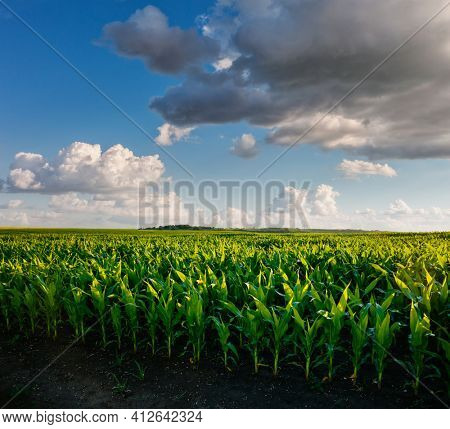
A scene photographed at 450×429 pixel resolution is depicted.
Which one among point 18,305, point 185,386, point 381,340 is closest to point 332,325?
point 381,340

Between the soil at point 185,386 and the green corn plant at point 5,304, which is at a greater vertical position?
the green corn plant at point 5,304

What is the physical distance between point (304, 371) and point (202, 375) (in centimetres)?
118

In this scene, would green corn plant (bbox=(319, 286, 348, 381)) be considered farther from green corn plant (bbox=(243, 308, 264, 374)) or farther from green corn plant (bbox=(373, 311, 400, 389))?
green corn plant (bbox=(243, 308, 264, 374))

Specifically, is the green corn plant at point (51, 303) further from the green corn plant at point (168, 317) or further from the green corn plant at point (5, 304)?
the green corn plant at point (168, 317)

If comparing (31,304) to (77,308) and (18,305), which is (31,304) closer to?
(18,305)

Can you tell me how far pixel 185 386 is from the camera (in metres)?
4.09

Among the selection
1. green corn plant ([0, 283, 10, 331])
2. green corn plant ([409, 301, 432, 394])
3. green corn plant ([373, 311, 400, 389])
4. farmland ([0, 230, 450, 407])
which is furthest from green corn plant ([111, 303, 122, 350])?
green corn plant ([409, 301, 432, 394])

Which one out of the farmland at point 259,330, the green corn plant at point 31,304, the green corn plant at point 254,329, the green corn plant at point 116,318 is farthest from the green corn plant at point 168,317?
the green corn plant at point 31,304

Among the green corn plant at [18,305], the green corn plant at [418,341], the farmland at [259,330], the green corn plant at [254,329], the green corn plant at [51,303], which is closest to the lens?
the green corn plant at [418,341]

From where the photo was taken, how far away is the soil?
375 centimetres

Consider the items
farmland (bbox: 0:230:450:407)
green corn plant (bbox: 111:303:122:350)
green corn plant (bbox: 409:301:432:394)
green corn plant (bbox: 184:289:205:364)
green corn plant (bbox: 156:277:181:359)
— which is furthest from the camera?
green corn plant (bbox: 111:303:122:350)

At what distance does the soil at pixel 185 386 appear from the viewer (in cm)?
375

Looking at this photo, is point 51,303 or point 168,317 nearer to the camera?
point 168,317
